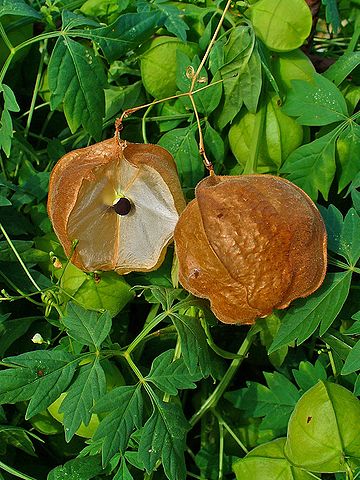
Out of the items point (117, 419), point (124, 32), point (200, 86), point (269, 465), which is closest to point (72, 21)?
point (124, 32)

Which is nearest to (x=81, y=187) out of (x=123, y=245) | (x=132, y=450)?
(x=123, y=245)

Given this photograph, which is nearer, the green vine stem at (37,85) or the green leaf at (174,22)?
the green leaf at (174,22)

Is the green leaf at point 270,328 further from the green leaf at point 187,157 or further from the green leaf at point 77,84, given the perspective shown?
the green leaf at point 77,84

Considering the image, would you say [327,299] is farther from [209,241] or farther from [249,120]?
[249,120]

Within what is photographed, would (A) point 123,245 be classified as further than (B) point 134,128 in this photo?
No

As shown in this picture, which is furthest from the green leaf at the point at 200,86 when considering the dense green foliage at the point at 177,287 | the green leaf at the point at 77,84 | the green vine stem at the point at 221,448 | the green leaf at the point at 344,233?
the green vine stem at the point at 221,448

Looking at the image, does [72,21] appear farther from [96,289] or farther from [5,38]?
[96,289]

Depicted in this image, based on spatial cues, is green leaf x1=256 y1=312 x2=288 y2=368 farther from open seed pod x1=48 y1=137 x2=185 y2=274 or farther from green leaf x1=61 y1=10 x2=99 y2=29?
green leaf x1=61 y1=10 x2=99 y2=29
